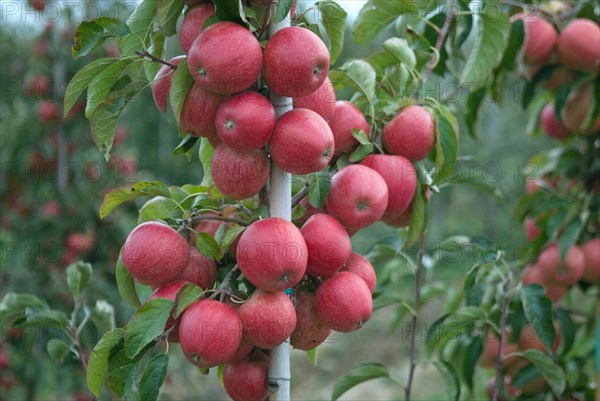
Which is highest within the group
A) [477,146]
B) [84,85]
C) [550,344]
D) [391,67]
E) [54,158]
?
[84,85]

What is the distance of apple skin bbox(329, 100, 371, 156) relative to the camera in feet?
2.78

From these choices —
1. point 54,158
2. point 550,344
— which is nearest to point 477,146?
point 54,158

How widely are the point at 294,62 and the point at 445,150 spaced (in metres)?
0.31

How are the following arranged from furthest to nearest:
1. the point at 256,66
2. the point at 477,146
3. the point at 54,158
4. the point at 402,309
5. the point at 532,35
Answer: the point at 477,146, the point at 54,158, the point at 532,35, the point at 402,309, the point at 256,66

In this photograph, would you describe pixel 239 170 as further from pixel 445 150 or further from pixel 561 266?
pixel 561 266

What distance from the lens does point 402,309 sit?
1375mm

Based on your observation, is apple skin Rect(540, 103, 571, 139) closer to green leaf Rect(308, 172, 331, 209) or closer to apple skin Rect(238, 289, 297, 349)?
green leaf Rect(308, 172, 331, 209)

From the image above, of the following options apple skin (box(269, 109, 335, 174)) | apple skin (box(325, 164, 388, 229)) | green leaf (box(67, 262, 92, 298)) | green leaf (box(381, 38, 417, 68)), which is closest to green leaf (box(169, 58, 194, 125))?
apple skin (box(269, 109, 335, 174))

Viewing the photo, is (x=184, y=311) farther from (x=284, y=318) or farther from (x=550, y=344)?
(x=550, y=344)

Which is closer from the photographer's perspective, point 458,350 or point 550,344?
point 550,344

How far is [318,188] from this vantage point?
0.78 metres

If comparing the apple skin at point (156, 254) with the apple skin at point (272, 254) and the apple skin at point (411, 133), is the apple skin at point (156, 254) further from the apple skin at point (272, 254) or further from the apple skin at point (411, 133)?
the apple skin at point (411, 133)

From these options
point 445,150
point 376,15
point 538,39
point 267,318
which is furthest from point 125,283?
point 538,39

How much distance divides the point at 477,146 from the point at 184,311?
6.02 metres
